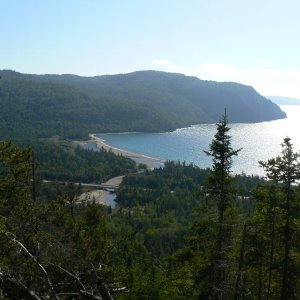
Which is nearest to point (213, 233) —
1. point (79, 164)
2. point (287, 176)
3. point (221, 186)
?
point (221, 186)

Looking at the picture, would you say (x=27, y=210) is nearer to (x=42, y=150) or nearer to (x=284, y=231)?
(x=284, y=231)

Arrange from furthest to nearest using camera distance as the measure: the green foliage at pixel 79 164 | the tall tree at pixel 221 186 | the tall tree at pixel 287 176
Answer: the green foliage at pixel 79 164 < the tall tree at pixel 221 186 < the tall tree at pixel 287 176

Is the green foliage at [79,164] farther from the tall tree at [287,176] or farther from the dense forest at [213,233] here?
the tall tree at [287,176]

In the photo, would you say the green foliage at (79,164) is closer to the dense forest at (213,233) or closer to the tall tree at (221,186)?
the dense forest at (213,233)

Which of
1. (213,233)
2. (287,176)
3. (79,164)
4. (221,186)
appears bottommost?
(79,164)

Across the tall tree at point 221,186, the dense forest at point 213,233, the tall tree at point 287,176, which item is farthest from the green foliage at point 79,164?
the tall tree at point 287,176

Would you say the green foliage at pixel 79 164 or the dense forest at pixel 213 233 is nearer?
the dense forest at pixel 213 233

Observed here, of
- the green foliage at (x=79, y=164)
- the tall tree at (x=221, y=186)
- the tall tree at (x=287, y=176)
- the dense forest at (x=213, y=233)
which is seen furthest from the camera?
the green foliage at (x=79, y=164)

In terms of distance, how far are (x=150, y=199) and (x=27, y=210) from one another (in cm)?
10586

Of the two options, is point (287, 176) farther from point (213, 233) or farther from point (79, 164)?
point (79, 164)

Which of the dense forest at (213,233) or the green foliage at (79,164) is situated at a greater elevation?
the dense forest at (213,233)

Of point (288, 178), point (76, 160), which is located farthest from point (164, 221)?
point (76, 160)

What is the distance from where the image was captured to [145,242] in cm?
7550

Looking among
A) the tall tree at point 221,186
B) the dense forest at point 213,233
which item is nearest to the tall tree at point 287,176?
the dense forest at point 213,233
